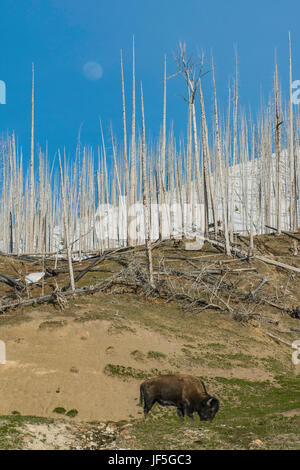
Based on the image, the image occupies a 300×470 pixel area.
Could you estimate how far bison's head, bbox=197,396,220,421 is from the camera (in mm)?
7539

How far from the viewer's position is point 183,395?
778 cm

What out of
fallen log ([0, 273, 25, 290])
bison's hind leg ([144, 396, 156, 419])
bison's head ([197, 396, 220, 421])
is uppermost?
fallen log ([0, 273, 25, 290])

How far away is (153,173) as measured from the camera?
30.6 metres

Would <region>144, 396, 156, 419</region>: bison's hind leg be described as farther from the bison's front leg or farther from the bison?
the bison's front leg

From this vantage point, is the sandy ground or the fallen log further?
the fallen log

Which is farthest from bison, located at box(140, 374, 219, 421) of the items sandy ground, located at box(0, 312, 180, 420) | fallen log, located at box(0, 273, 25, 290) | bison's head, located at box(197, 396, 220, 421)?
fallen log, located at box(0, 273, 25, 290)

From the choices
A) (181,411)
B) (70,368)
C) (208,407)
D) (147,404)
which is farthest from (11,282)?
(208,407)

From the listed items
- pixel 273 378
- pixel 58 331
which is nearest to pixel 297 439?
pixel 273 378

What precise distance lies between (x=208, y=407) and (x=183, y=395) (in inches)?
21.1

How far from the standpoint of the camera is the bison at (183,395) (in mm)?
7586

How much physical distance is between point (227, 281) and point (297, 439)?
1155 cm

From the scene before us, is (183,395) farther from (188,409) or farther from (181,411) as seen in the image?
(181,411)

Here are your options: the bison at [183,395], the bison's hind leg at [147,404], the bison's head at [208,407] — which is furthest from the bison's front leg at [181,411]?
the bison's hind leg at [147,404]

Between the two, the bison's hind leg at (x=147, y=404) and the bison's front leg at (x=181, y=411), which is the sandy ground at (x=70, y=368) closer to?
the bison's hind leg at (x=147, y=404)
